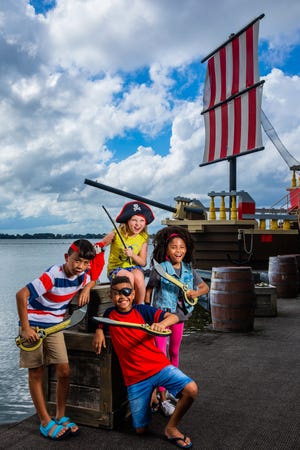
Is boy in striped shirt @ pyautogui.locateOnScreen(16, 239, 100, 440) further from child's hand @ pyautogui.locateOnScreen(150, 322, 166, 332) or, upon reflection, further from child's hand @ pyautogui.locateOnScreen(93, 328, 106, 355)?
child's hand @ pyautogui.locateOnScreen(150, 322, 166, 332)

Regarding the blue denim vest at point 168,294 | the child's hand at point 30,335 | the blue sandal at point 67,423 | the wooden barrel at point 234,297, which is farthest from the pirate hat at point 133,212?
the wooden barrel at point 234,297

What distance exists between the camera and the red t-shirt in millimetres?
2668

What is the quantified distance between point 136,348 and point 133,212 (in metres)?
1.10

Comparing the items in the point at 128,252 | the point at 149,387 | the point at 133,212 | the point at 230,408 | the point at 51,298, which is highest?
the point at 133,212

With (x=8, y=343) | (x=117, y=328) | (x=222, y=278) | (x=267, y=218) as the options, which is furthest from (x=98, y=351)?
(x=267, y=218)

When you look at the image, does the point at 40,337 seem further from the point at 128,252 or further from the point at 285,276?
the point at 285,276

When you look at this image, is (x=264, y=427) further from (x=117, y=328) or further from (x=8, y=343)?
(x=8, y=343)

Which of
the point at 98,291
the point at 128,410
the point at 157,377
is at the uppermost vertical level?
the point at 98,291

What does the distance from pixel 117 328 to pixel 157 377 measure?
383 millimetres

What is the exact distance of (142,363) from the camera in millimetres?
2674

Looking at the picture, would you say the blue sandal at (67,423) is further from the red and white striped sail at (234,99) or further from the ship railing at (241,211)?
the red and white striped sail at (234,99)

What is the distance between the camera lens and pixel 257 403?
335 cm

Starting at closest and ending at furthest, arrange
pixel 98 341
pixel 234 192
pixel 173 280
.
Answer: pixel 98 341
pixel 173 280
pixel 234 192

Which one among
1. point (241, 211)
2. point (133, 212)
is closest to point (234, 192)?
point (241, 211)
